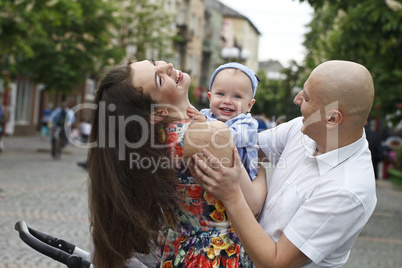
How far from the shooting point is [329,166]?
2193 millimetres

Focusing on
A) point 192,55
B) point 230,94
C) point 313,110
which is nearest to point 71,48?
point 230,94

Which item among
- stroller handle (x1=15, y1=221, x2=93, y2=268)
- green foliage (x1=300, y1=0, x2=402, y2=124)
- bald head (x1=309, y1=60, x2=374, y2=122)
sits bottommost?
stroller handle (x1=15, y1=221, x2=93, y2=268)

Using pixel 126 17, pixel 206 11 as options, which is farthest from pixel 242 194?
pixel 206 11

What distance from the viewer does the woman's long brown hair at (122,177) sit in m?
2.27

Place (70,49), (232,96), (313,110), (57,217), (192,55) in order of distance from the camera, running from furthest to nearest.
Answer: (192,55)
(70,49)
(57,217)
(232,96)
(313,110)

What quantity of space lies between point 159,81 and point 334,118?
28.9 inches

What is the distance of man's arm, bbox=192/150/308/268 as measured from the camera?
2.11 meters

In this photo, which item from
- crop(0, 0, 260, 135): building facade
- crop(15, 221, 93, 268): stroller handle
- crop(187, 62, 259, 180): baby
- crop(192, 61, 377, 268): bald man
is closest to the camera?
crop(192, 61, 377, 268): bald man

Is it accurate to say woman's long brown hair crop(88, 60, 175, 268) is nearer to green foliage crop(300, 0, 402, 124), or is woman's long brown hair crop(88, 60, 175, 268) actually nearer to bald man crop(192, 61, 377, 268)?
bald man crop(192, 61, 377, 268)

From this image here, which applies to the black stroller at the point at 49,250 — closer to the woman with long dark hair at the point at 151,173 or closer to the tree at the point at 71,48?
the woman with long dark hair at the point at 151,173

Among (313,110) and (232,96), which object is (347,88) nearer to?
(313,110)

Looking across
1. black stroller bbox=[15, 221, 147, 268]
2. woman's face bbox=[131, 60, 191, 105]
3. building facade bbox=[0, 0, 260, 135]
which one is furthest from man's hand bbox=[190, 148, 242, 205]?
building facade bbox=[0, 0, 260, 135]

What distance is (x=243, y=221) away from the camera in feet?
7.07

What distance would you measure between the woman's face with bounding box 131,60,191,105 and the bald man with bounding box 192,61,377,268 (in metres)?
0.34
